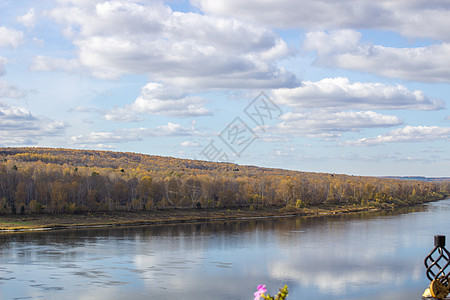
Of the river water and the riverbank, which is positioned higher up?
the riverbank

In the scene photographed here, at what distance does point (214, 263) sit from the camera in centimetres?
3139

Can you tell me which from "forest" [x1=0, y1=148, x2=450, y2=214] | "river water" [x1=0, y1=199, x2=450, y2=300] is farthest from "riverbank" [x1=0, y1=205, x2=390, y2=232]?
"river water" [x1=0, y1=199, x2=450, y2=300]

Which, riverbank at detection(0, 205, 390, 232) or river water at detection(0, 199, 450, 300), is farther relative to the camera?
riverbank at detection(0, 205, 390, 232)

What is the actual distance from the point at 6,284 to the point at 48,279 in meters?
2.12

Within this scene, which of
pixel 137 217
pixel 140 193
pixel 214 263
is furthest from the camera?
pixel 140 193

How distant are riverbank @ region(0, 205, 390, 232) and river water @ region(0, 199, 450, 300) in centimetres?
467

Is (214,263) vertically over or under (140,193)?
under

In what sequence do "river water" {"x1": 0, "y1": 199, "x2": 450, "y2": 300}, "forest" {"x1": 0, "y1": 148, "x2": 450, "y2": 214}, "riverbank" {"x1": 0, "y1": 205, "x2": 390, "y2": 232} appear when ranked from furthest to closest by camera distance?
"forest" {"x1": 0, "y1": 148, "x2": 450, "y2": 214}, "riverbank" {"x1": 0, "y1": 205, "x2": 390, "y2": 232}, "river water" {"x1": 0, "y1": 199, "x2": 450, "y2": 300}

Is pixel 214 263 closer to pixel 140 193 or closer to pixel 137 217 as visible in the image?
pixel 137 217

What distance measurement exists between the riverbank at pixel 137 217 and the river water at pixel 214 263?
4.67 metres

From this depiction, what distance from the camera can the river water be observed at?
78.4 feet

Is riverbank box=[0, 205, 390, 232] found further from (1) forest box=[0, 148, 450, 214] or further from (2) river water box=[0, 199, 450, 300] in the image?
(2) river water box=[0, 199, 450, 300]

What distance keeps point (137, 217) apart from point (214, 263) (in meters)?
31.5

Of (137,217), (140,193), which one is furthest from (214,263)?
(140,193)
